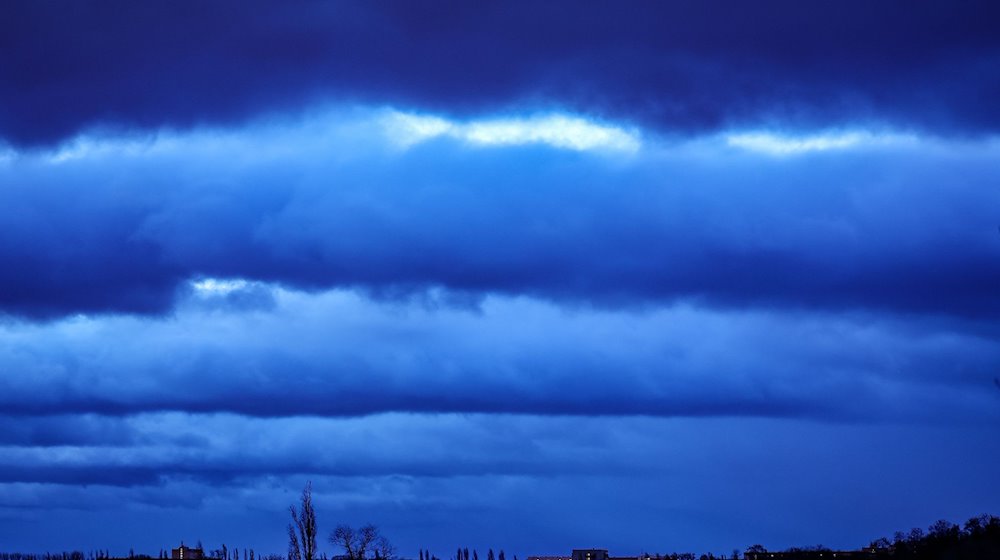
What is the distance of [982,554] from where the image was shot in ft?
655
